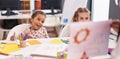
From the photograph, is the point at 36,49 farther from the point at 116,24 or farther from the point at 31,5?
the point at 31,5

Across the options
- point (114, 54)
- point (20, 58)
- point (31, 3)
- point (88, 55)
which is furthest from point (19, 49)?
point (31, 3)

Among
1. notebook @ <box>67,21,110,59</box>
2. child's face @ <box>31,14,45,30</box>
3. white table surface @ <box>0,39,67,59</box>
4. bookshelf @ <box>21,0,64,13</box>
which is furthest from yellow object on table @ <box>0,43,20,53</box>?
bookshelf @ <box>21,0,64,13</box>

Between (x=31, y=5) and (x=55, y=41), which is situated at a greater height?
(x=31, y=5)

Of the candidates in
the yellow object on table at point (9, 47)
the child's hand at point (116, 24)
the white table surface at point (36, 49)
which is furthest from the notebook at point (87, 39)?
the yellow object on table at point (9, 47)

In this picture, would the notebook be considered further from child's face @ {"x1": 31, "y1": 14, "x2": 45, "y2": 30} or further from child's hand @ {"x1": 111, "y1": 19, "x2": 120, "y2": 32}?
child's face @ {"x1": 31, "y1": 14, "x2": 45, "y2": 30}

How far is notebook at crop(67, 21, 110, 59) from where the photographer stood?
111cm

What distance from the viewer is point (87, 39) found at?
1.17 metres

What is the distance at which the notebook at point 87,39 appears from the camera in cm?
111

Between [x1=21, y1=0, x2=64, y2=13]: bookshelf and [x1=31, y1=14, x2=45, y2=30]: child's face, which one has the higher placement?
[x1=21, y1=0, x2=64, y2=13]: bookshelf

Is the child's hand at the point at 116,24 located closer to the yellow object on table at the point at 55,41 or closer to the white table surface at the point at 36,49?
the white table surface at the point at 36,49

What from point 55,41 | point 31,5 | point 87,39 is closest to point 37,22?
point 55,41

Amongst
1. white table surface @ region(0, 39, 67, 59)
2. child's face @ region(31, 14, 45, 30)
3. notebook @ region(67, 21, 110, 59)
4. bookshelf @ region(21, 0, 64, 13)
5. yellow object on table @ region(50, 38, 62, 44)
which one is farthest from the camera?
bookshelf @ region(21, 0, 64, 13)

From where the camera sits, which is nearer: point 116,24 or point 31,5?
point 116,24

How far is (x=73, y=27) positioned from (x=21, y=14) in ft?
11.1
